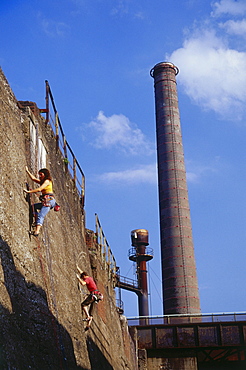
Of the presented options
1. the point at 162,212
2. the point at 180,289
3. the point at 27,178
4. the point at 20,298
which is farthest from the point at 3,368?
the point at 162,212

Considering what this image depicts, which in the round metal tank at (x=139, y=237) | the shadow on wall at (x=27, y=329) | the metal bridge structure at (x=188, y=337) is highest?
the round metal tank at (x=139, y=237)

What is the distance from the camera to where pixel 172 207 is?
3350cm

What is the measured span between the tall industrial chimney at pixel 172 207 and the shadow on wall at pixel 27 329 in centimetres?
2291

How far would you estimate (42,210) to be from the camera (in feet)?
29.4

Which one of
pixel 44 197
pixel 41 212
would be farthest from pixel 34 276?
pixel 44 197

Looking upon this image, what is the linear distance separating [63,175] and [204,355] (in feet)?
44.4

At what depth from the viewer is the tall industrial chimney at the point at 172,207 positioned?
31422 mm

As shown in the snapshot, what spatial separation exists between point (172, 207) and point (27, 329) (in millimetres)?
26507

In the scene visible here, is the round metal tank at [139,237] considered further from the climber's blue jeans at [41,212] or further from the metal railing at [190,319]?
the climber's blue jeans at [41,212]

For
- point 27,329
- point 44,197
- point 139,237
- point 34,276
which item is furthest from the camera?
point 139,237

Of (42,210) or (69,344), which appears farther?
(69,344)

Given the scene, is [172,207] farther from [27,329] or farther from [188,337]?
[27,329]

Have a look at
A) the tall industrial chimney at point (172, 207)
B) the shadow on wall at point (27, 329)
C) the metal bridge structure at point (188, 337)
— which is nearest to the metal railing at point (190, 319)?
the metal bridge structure at point (188, 337)

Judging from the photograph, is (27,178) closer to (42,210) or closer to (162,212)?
(42,210)
